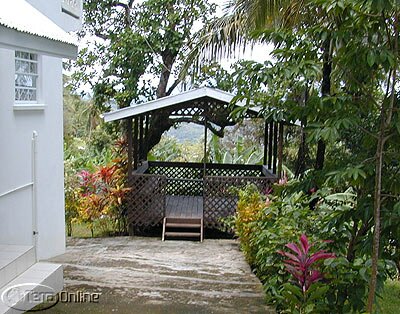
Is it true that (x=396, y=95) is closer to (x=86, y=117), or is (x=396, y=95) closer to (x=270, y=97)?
(x=270, y=97)

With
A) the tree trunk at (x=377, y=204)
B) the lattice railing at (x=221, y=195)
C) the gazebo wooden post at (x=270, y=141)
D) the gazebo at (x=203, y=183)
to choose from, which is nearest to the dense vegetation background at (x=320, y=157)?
the tree trunk at (x=377, y=204)

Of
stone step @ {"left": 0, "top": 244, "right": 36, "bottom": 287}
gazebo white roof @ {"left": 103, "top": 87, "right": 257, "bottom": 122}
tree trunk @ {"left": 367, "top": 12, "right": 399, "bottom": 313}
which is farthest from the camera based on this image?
gazebo white roof @ {"left": 103, "top": 87, "right": 257, "bottom": 122}

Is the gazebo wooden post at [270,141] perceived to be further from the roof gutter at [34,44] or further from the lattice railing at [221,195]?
the roof gutter at [34,44]

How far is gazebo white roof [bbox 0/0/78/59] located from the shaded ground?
9.08 ft

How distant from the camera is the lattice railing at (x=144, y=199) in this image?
11172 millimetres

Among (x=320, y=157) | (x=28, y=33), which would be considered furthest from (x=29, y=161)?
(x=320, y=157)

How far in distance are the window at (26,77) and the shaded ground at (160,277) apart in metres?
2.84

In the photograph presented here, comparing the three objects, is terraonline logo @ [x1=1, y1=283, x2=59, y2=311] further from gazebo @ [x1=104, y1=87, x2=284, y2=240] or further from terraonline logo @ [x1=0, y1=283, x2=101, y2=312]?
gazebo @ [x1=104, y1=87, x2=284, y2=240]

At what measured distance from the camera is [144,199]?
11188 mm

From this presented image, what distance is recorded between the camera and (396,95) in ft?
13.5

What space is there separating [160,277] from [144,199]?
4.13 m

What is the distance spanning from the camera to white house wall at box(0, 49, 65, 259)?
6832 mm

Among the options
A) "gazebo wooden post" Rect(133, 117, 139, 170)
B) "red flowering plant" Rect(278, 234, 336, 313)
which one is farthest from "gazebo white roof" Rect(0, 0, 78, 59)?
"gazebo wooden post" Rect(133, 117, 139, 170)

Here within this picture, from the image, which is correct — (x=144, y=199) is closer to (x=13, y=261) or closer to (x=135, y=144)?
(x=135, y=144)
